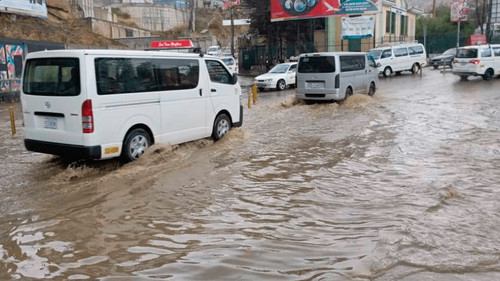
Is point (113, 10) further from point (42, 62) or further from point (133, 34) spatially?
point (42, 62)

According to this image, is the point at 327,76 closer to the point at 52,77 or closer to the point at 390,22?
the point at 52,77

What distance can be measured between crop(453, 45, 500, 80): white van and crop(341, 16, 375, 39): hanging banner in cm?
1347

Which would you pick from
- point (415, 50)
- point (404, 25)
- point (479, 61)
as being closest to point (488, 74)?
point (479, 61)

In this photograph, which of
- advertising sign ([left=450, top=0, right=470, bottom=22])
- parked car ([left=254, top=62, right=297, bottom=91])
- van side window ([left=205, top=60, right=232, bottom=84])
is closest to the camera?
van side window ([left=205, top=60, right=232, bottom=84])

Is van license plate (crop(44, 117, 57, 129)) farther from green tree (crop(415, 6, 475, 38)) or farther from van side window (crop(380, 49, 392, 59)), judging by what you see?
green tree (crop(415, 6, 475, 38))

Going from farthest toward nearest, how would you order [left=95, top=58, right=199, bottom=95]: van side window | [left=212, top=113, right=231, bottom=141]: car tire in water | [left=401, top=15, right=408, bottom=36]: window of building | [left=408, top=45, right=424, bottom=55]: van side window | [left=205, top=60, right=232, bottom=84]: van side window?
1. [left=401, top=15, right=408, bottom=36]: window of building
2. [left=408, top=45, right=424, bottom=55]: van side window
3. [left=212, top=113, right=231, bottom=141]: car tire in water
4. [left=205, top=60, right=232, bottom=84]: van side window
5. [left=95, top=58, right=199, bottom=95]: van side window

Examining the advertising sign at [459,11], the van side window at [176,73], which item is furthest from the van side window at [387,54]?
the van side window at [176,73]

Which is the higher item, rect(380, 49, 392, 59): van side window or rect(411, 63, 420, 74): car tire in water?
rect(380, 49, 392, 59): van side window

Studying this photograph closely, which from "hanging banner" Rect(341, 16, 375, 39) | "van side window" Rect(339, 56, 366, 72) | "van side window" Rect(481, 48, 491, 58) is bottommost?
"van side window" Rect(339, 56, 366, 72)

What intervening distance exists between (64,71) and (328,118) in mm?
8851

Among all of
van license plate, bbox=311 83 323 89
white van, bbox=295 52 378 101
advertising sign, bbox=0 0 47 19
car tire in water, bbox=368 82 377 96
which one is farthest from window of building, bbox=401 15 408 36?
van license plate, bbox=311 83 323 89

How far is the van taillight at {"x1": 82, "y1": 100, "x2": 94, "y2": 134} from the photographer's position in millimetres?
7281

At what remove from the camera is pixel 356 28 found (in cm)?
3784

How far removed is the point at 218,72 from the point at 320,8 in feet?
95.0
